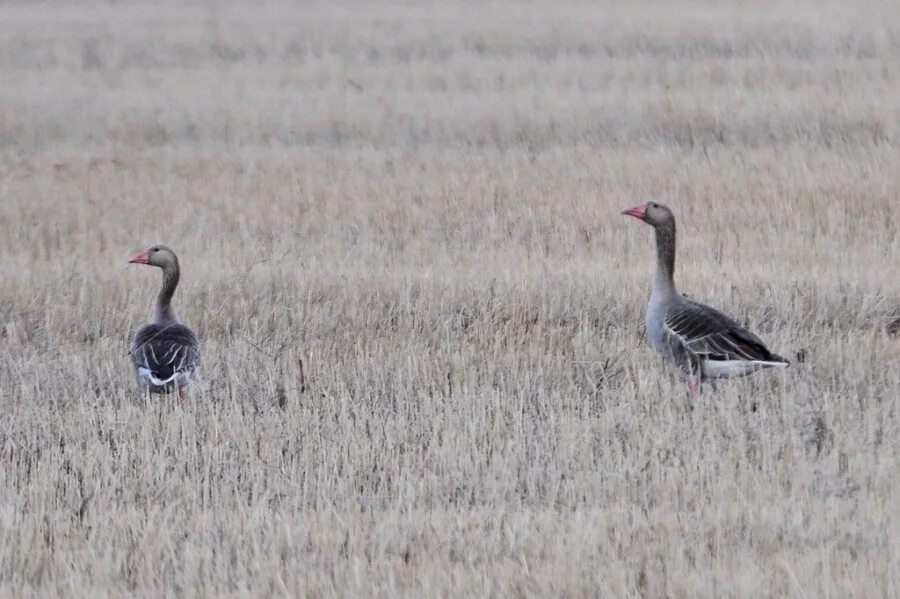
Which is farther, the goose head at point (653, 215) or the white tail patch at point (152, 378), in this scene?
the goose head at point (653, 215)

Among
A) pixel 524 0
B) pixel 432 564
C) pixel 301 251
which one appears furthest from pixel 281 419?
pixel 524 0

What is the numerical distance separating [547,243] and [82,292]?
14.7ft

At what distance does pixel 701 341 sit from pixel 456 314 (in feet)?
10.4

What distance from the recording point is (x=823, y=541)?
17.9 feet

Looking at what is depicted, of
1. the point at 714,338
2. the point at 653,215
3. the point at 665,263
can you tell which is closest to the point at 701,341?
the point at 714,338

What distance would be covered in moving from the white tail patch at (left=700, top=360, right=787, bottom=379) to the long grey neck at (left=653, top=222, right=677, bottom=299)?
2.00ft

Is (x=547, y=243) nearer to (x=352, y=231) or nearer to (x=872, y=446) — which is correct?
(x=352, y=231)

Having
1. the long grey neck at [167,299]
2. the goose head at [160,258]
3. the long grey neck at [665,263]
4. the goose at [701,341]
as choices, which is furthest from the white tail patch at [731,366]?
the goose head at [160,258]

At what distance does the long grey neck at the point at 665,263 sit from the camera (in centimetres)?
848

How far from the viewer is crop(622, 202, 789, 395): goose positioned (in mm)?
7773

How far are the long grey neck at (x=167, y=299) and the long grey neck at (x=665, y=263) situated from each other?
124 inches

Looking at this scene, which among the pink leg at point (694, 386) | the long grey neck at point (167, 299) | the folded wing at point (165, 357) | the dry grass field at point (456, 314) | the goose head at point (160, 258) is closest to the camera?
the dry grass field at point (456, 314)

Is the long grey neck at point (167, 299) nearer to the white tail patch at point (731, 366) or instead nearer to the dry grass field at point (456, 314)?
the dry grass field at point (456, 314)

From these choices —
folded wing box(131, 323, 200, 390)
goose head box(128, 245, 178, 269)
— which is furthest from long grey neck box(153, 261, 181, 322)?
folded wing box(131, 323, 200, 390)
